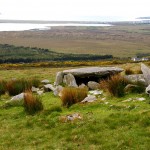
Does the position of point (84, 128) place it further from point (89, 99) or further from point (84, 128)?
point (89, 99)

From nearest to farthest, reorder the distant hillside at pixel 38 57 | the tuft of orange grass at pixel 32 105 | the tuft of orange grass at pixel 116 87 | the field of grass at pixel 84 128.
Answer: the field of grass at pixel 84 128
the tuft of orange grass at pixel 32 105
the tuft of orange grass at pixel 116 87
the distant hillside at pixel 38 57

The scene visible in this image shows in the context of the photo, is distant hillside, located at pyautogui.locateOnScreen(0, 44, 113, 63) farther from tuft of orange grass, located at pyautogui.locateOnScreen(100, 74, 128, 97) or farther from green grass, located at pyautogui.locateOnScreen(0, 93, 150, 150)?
green grass, located at pyautogui.locateOnScreen(0, 93, 150, 150)

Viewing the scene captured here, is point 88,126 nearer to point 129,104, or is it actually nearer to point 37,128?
point 37,128

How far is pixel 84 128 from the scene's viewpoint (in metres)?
11.0

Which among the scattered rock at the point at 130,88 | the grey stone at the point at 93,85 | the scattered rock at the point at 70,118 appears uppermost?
the scattered rock at the point at 130,88

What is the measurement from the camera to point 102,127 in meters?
11.0

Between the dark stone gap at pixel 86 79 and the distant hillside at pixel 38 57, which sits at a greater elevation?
the dark stone gap at pixel 86 79

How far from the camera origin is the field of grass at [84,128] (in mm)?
9961

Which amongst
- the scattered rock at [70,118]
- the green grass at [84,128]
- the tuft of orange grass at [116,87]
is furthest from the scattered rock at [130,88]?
the scattered rock at [70,118]

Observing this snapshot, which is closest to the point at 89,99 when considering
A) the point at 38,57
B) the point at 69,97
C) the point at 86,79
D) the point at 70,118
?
the point at 69,97

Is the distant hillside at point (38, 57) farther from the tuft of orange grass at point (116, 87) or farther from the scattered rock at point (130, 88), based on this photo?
the scattered rock at point (130, 88)

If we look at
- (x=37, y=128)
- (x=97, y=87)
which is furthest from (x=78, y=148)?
(x=97, y=87)

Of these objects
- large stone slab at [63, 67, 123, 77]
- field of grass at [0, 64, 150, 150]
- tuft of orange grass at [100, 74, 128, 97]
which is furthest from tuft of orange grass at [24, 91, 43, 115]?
large stone slab at [63, 67, 123, 77]

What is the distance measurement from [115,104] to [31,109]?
309cm
